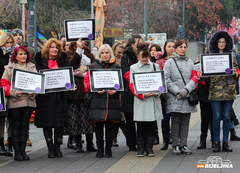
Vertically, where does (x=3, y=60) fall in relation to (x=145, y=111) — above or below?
above

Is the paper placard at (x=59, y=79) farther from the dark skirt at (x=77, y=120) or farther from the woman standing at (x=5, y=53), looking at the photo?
the woman standing at (x=5, y=53)

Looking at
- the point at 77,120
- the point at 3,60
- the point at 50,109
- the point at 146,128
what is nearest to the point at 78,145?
the point at 77,120

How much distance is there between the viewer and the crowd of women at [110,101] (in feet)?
23.7

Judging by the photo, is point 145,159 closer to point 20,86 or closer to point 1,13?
point 20,86

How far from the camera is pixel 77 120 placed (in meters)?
7.88

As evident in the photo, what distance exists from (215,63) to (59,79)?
8.46 ft

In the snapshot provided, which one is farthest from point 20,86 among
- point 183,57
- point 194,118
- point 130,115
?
point 194,118

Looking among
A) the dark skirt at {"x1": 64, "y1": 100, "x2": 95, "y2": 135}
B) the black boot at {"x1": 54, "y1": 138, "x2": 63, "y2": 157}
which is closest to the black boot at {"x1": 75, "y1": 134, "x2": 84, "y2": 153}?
the dark skirt at {"x1": 64, "y1": 100, "x2": 95, "y2": 135}

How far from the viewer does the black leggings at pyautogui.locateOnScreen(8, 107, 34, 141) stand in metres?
7.14

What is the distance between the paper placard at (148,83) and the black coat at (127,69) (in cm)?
56

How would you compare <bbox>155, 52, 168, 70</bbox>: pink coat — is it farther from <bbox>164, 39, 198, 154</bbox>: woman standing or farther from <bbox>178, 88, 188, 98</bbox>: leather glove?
<bbox>178, 88, 188, 98</bbox>: leather glove

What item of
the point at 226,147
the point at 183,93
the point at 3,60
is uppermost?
the point at 3,60

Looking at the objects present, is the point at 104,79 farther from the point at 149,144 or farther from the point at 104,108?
the point at 149,144

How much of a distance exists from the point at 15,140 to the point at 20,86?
899 mm
